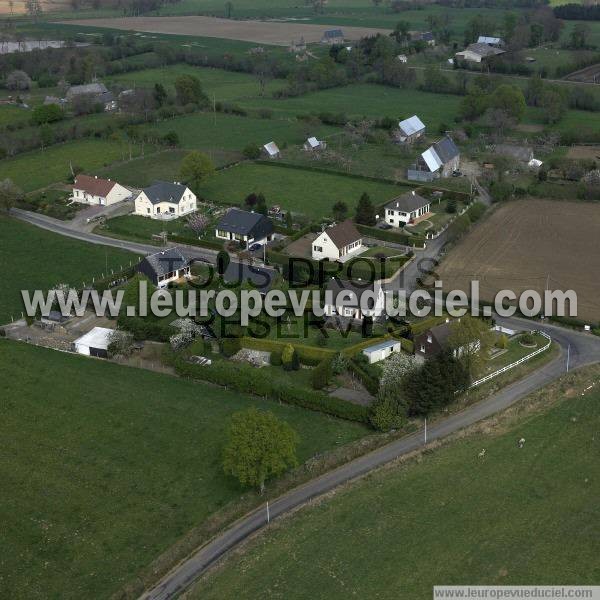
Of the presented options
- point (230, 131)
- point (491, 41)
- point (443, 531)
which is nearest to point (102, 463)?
point (443, 531)

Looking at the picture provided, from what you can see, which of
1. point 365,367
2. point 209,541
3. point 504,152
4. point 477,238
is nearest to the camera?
point 209,541

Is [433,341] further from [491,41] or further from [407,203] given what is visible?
[491,41]

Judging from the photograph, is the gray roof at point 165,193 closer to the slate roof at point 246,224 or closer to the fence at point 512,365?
the slate roof at point 246,224

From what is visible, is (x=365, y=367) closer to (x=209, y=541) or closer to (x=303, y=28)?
(x=209, y=541)

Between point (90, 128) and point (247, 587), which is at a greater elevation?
point (90, 128)

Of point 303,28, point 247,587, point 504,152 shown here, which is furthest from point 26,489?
point 303,28

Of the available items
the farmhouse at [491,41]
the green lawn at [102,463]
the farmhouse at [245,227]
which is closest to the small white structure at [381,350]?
the green lawn at [102,463]

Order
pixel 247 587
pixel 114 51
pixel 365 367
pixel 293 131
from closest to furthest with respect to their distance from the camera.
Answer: pixel 247 587 → pixel 365 367 → pixel 293 131 → pixel 114 51

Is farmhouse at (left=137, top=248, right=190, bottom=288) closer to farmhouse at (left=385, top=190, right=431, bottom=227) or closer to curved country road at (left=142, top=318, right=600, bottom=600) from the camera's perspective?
farmhouse at (left=385, top=190, right=431, bottom=227)
